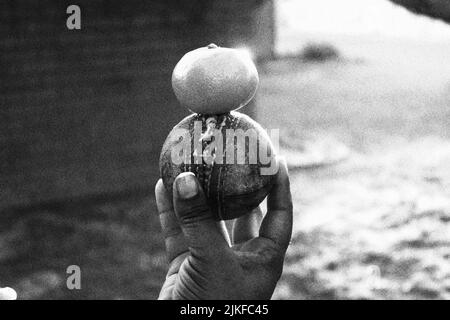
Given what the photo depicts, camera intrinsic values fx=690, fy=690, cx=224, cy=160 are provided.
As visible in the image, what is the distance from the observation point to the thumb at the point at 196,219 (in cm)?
225

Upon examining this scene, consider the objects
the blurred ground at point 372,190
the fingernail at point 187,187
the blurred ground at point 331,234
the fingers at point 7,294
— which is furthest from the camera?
the blurred ground at point 372,190

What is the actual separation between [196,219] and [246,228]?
1.57 ft

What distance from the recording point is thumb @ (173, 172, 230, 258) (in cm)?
225

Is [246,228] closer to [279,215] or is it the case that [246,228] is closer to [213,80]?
[279,215]

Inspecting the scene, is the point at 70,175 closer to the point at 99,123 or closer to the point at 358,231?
the point at 99,123

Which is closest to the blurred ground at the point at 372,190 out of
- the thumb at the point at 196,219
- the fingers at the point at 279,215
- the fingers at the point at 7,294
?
the fingers at the point at 279,215

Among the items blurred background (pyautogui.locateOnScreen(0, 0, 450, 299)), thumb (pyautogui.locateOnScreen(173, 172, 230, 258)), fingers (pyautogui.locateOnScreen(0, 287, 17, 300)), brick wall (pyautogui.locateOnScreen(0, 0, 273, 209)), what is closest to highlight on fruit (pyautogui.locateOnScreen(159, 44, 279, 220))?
thumb (pyautogui.locateOnScreen(173, 172, 230, 258))

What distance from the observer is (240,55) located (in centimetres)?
260

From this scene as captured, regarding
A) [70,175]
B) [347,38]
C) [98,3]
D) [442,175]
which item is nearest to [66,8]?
[98,3]

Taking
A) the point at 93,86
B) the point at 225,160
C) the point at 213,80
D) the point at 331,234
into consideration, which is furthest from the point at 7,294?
the point at 93,86

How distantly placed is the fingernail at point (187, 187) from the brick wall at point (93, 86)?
530 cm

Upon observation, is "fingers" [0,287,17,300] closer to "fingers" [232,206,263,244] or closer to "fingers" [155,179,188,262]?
"fingers" [155,179,188,262]

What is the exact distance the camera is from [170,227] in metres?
2.74

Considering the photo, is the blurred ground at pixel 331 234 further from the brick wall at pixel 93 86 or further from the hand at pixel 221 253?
the hand at pixel 221 253
